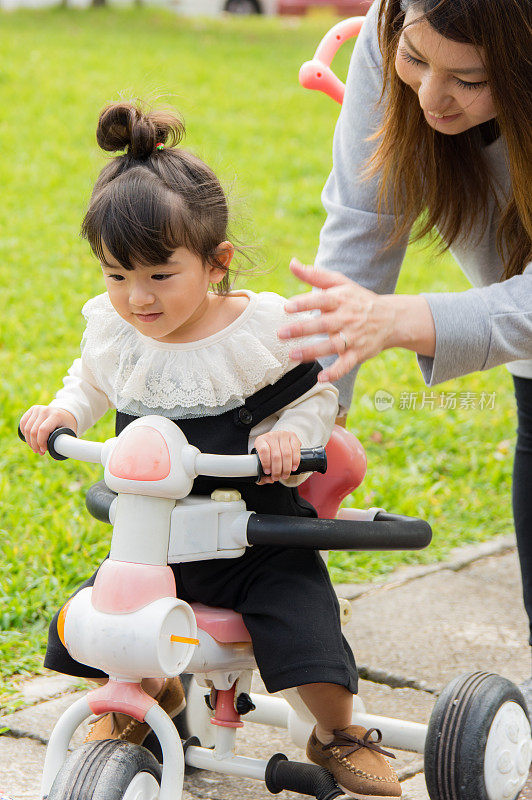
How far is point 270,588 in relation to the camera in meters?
1.82

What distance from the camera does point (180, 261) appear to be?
176 cm

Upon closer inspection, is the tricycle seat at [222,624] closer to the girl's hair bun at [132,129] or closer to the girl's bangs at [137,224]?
the girl's bangs at [137,224]

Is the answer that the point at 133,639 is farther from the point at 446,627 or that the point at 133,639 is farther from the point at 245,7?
the point at 245,7

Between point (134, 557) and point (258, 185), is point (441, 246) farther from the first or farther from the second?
point (258, 185)

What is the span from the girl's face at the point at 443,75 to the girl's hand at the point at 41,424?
2.80ft

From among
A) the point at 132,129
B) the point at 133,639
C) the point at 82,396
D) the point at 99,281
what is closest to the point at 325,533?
the point at 133,639

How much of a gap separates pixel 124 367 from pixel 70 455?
0.69ft

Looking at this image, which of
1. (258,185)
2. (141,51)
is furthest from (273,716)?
(141,51)

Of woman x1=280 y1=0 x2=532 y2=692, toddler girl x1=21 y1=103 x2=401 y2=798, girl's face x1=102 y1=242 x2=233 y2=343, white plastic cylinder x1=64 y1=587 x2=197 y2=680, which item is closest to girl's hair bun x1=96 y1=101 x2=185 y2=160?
toddler girl x1=21 y1=103 x2=401 y2=798

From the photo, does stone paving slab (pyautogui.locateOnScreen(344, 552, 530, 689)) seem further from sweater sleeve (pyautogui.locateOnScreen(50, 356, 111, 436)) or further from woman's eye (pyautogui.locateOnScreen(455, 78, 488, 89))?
woman's eye (pyautogui.locateOnScreen(455, 78, 488, 89))

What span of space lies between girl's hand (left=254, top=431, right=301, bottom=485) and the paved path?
0.80 meters

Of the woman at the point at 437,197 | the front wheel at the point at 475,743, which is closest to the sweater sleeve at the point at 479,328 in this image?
the woman at the point at 437,197

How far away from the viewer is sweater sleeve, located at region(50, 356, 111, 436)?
1.98 meters

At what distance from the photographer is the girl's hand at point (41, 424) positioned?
74.4 inches
